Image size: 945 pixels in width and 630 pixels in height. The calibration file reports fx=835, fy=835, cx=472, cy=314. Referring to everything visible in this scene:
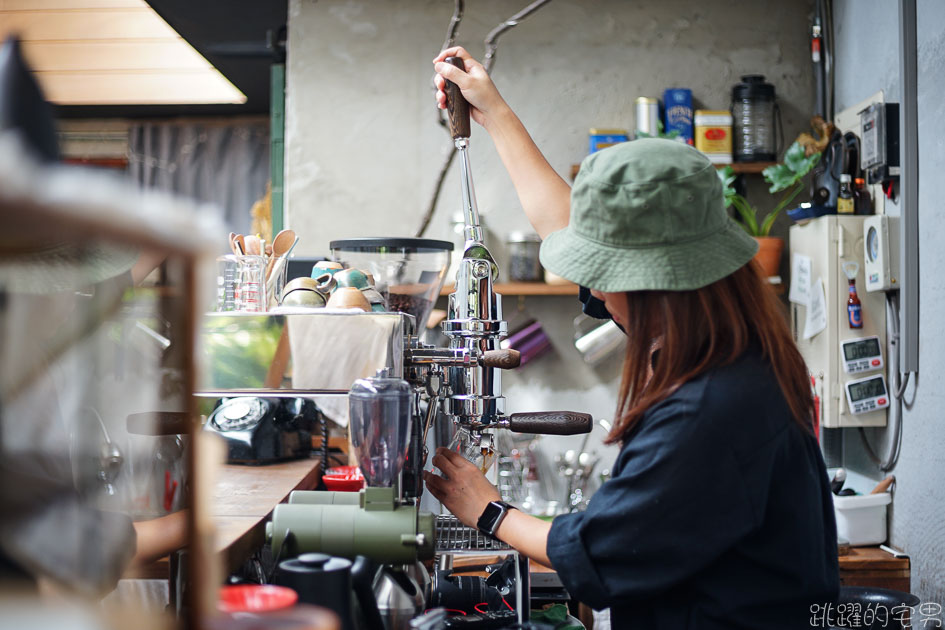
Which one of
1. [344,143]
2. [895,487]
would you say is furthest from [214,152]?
[895,487]

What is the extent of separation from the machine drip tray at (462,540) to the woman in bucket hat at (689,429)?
3.5 inches

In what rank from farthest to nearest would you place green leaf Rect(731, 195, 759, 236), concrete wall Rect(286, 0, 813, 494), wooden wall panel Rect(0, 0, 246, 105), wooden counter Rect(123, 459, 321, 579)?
wooden wall panel Rect(0, 0, 246, 105)
concrete wall Rect(286, 0, 813, 494)
green leaf Rect(731, 195, 759, 236)
wooden counter Rect(123, 459, 321, 579)

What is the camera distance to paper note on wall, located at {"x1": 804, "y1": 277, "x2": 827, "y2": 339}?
276 cm

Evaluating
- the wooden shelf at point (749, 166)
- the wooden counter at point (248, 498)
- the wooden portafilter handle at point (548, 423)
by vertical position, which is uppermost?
the wooden shelf at point (749, 166)

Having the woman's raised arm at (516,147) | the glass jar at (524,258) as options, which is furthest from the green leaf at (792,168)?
the woman's raised arm at (516,147)

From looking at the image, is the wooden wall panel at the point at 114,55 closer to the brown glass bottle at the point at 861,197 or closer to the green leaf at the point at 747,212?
the green leaf at the point at 747,212

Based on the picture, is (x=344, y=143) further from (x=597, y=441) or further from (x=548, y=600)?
(x=548, y=600)

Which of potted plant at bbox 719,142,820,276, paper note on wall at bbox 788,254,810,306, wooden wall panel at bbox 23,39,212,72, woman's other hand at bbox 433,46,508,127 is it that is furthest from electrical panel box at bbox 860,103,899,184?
wooden wall panel at bbox 23,39,212,72

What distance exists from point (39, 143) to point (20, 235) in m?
0.32

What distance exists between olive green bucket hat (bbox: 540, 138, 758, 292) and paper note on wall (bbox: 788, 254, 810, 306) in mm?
2022

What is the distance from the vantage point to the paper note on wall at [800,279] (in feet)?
9.55

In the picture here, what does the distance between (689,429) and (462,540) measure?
1.31 ft

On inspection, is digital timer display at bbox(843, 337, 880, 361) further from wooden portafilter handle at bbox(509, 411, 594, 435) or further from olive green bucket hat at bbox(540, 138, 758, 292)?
olive green bucket hat at bbox(540, 138, 758, 292)

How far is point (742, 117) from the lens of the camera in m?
3.16
